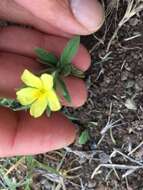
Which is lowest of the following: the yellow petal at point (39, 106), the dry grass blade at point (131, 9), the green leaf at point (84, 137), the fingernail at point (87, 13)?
the green leaf at point (84, 137)

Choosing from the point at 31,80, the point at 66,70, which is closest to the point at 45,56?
the point at 66,70

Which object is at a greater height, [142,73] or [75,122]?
[142,73]

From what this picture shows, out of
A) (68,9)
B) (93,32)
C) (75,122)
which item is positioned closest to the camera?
(68,9)

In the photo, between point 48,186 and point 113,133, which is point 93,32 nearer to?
point 113,133

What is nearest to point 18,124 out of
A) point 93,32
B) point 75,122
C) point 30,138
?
point 30,138

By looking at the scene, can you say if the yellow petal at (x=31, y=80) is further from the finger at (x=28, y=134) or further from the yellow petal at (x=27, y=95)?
the finger at (x=28, y=134)

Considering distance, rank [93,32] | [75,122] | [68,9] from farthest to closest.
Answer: [75,122]
[93,32]
[68,9]

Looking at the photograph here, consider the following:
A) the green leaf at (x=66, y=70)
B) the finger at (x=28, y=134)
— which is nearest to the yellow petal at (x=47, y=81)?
the green leaf at (x=66, y=70)
